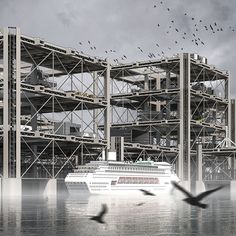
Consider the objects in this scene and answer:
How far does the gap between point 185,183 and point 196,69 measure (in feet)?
118

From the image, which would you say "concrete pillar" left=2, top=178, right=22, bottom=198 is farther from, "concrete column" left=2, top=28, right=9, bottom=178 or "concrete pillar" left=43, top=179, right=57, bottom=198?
"concrete pillar" left=43, top=179, right=57, bottom=198

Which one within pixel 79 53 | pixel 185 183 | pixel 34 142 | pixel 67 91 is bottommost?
pixel 185 183

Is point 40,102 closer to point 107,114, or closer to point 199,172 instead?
point 107,114

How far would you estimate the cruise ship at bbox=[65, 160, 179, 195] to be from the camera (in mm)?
163250

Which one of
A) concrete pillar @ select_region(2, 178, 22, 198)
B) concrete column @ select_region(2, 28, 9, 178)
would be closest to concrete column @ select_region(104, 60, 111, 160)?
concrete column @ select_region(2, 28, 9, 178)

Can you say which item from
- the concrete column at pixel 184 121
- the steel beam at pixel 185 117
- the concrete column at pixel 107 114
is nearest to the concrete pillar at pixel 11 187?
the concrete column at pixel 107 114

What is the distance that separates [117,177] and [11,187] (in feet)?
165

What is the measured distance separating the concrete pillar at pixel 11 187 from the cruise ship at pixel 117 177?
2991 cm

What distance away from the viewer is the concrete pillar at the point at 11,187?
13062 centimetres

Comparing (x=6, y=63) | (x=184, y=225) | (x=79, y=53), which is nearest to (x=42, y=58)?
(x=79, y=53)

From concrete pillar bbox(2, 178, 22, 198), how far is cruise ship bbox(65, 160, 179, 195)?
2991cm

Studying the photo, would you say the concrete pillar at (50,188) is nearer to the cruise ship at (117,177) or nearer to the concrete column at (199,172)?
the cruise ship at (117,177)

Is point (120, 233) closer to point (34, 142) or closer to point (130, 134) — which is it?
point (34, 142)

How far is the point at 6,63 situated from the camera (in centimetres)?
13488
